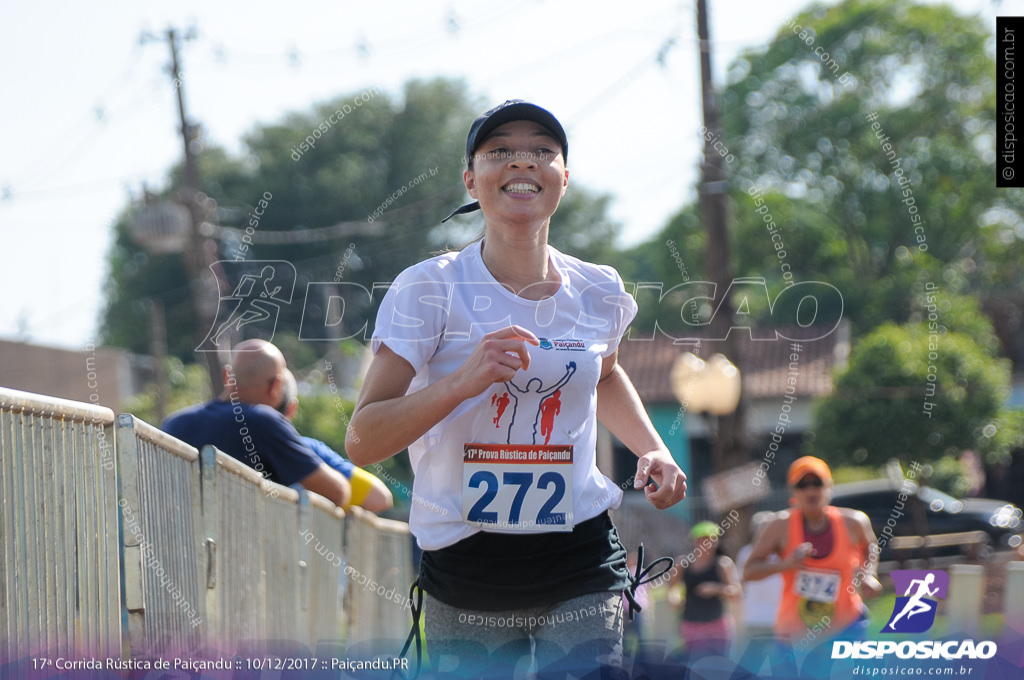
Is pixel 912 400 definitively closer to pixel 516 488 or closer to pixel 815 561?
pixel 815 561

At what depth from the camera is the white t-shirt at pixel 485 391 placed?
254cm

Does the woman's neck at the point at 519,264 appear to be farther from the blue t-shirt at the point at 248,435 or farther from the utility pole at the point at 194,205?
the utility pole at the point at 194,205

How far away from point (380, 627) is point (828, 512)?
10.9ft

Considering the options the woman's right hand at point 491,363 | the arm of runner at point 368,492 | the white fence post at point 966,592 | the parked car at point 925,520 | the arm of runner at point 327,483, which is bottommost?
the parked car at point 925,520

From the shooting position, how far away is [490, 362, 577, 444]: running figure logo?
2.56 m

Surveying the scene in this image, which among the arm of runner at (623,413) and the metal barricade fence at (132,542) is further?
the arm of runner at (623,413)

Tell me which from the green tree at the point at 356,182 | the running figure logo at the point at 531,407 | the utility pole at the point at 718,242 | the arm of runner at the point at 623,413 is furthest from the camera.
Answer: the green tree at the point at 356,182

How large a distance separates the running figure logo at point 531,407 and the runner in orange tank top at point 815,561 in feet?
12.2

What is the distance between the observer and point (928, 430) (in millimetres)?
19016

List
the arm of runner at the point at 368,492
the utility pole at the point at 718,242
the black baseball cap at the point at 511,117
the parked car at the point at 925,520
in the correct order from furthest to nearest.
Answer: the parked car at the point at 925,520 → the utility pole at the point at 718,242 → the arm of runner at the point at 368,492 → the black baseball cap at the point at 511,117

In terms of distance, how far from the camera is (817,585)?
6.15 meters

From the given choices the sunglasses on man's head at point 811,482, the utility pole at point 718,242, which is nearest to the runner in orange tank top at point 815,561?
the sunglasses on man's head at point 811,482

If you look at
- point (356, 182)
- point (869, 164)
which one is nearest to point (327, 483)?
point (356, 182)

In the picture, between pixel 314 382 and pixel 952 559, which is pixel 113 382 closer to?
pixel 314 382
